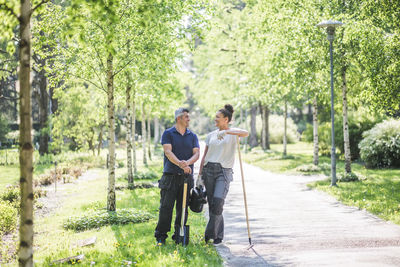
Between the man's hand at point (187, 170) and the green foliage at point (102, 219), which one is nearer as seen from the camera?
the man's hand at point (187, 170)

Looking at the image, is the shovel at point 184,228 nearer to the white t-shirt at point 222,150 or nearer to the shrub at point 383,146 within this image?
the white t-shirt at point 222,150

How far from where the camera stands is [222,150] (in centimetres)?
677

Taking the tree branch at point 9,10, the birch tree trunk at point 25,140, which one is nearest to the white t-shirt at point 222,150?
the birch tree trunk at point 25,140

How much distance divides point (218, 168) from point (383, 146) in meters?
14.6

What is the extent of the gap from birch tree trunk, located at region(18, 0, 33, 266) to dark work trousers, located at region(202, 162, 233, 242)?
3354 mm

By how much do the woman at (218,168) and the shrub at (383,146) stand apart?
14.1 meters

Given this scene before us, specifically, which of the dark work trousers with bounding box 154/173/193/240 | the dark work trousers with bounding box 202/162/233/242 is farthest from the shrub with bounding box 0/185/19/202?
the dark work trousers with bounding box 202/162/233/242

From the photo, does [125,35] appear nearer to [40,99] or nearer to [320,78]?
[320,78]

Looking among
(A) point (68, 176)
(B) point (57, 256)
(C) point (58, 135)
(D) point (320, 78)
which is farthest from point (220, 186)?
(C) point (58, 135)

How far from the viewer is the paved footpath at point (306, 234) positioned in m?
5.91

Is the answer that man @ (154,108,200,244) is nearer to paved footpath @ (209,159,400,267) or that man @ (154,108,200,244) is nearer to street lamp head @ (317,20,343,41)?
paved footpath @ (209,159,400,267)

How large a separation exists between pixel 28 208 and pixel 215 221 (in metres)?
3.46

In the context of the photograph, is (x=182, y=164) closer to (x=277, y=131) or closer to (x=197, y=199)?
(x=197, y=199)

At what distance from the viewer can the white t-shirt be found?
22.2 ft
